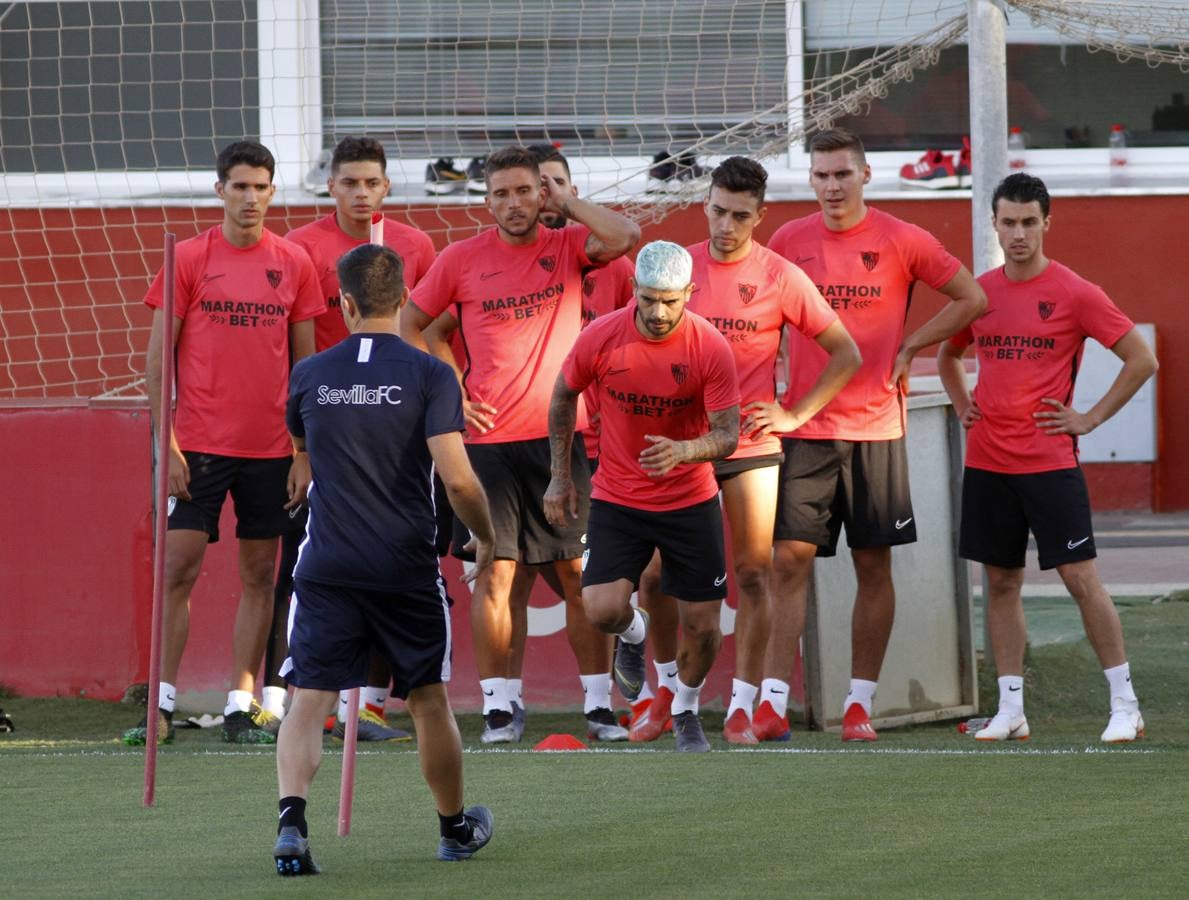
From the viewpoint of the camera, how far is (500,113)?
15734 millimetres

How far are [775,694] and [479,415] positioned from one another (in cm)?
169

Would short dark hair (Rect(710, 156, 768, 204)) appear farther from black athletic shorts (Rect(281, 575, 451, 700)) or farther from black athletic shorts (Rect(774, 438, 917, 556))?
black athletic shorts (Rect(281, 575, 451, 700))

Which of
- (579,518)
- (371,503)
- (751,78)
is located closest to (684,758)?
(579,518)

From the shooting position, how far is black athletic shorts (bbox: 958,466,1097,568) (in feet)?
26.2

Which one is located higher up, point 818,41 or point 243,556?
point 818,41

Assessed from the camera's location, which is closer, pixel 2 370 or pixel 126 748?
pixel 126 748

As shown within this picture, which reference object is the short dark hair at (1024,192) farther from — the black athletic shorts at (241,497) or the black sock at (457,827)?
the black sock at (457,827)

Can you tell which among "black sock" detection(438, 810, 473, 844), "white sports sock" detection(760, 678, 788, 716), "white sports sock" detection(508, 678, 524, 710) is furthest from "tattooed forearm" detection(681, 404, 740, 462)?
"black sock" detection(438, 810, 473, 844)

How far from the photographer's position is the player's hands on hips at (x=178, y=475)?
7.93 metres

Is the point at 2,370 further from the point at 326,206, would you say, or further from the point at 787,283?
the point at 787,283

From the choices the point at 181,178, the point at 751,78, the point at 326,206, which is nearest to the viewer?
the point at 751,78

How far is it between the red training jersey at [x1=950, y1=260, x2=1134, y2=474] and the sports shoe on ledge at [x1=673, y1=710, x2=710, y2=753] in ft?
5.66

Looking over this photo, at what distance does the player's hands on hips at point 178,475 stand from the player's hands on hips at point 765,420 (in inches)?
91.1

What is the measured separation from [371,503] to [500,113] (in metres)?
10.9
